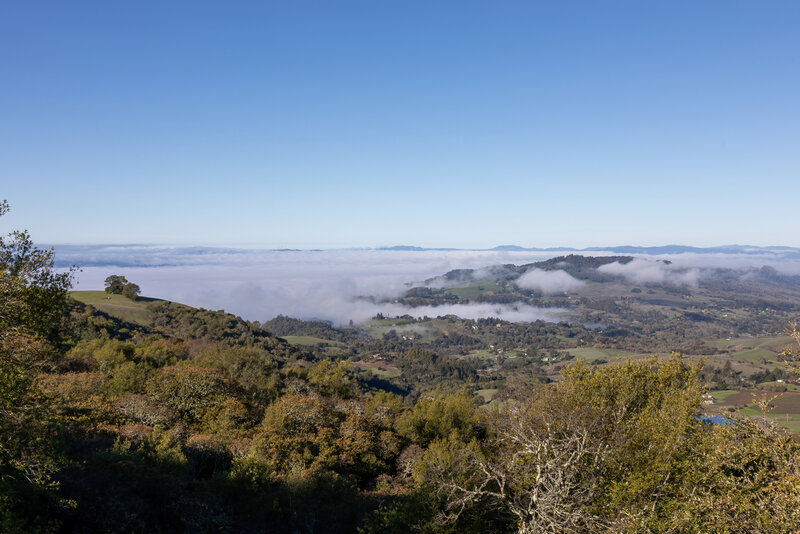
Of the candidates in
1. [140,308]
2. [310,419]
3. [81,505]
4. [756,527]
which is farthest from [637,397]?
[140,308]

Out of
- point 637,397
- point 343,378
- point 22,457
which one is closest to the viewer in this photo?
point 22,457

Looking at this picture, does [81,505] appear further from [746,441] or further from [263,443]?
[746,441]

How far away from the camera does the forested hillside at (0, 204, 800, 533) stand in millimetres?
12336

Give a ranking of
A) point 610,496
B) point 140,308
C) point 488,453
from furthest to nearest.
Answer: point 140,308 < point 488,453 < point 610,496

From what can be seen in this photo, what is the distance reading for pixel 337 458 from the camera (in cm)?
2833

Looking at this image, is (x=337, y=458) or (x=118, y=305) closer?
(x=337, y=458)

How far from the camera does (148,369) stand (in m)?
40.8

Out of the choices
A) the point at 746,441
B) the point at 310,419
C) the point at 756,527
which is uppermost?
the point at 746,441

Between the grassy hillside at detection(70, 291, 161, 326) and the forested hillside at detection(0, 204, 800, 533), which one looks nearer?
the forested hillside at detection(0, 204, 800, 533)

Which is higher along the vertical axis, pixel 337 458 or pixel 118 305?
pixel 118 305

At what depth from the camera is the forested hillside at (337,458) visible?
1234 cm

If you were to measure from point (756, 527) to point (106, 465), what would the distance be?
81.4 ft

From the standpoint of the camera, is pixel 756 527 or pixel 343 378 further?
pixel 343 378

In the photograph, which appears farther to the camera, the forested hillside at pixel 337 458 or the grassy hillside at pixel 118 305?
the grassy hillside at pixel 118 305
